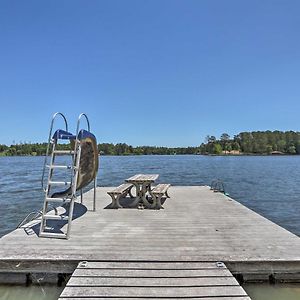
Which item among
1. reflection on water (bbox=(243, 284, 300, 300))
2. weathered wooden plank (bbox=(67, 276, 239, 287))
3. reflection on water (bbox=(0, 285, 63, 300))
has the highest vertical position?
weathered wooden plank (bbox=(67, 276, 239, 287))

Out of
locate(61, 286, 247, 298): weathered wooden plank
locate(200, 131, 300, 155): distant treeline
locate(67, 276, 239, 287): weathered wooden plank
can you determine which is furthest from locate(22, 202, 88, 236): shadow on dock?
locate(200, 131, 300, 155): distant treeline

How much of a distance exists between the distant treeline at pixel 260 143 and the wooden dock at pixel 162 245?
373ft

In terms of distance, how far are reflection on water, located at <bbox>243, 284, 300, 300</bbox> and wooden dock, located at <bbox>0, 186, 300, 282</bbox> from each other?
0.10m

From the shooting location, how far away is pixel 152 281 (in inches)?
137

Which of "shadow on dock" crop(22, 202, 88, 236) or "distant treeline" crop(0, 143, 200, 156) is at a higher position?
"distant treeline" crop(0, 143, 200, 156)

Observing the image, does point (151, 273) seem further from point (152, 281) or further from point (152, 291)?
point (152, 291)

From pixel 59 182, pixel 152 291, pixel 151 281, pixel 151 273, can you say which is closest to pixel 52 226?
pixel 59 182

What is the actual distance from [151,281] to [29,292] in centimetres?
180

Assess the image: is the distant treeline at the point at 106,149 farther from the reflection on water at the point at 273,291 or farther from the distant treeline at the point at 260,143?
the reflection on water at the point at 273,291

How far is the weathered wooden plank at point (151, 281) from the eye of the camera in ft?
11.2

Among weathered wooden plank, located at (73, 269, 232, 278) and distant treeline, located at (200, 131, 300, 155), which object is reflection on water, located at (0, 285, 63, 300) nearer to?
weathered wooden plank, located at (73, 269, 232, 278)

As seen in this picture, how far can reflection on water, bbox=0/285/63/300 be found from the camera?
4090 mm

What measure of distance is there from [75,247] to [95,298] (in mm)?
1474

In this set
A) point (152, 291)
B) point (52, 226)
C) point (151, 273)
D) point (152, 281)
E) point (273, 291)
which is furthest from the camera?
point (52, 226)
